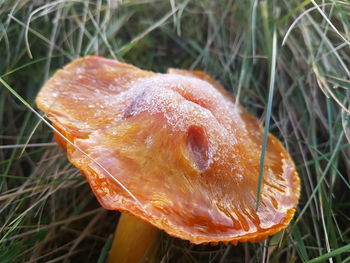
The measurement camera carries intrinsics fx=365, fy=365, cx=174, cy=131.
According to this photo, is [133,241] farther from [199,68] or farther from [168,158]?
[199,68]

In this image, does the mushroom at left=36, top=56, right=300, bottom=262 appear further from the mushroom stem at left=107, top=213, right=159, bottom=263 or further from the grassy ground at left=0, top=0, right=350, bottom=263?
the grassy ground at left=0, top=0, right=350, bottom=263

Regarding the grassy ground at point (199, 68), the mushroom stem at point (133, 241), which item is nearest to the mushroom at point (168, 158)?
the mushroom stem at point (133, 241)

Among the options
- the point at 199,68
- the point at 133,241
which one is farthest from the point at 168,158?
the point at 199,68

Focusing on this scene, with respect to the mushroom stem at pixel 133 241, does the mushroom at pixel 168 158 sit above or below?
above

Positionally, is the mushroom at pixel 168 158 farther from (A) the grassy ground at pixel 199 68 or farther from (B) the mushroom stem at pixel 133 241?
(A) the grassy ground at pixel 199 68

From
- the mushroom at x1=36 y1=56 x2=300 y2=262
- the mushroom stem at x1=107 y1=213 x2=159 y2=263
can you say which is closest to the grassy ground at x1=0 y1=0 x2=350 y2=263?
the mushroom stem at x1=107 y1=213 x2=159 y2=263

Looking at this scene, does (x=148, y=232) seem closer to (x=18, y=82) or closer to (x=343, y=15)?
(x=18, y=82)
